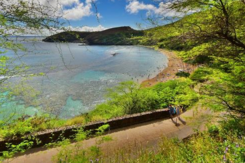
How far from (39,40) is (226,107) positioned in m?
4.56

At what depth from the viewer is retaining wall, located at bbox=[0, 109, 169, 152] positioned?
6.52 m

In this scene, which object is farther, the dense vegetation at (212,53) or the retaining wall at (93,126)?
the retaining wall at (93,126)

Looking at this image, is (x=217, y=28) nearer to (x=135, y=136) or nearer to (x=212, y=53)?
(x=212, y=53)

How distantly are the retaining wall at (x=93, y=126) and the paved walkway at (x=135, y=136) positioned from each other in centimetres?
35

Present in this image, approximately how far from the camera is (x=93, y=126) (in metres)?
7.53

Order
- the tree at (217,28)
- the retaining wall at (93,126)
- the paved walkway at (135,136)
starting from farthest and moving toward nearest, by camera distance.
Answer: the retaining wall at (93,126) < the paved walkway at (135,136) < the tree at (217,28)

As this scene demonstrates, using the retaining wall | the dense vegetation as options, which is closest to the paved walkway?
the retaining wall

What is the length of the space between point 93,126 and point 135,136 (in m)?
2.09

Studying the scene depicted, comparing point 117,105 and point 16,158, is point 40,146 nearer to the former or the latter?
point 16,158

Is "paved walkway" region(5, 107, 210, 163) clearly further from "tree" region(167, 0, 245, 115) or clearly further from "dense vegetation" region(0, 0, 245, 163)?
"tree" region(167, 0, 245, 115)

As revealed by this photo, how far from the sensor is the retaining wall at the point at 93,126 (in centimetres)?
652

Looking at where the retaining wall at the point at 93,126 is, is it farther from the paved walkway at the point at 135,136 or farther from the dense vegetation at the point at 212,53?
the dense vegetation at the point at 212,53

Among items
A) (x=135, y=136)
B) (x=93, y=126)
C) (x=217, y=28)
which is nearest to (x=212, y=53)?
(x=217, y=28)

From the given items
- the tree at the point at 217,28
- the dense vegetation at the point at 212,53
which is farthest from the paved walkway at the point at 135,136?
the tree at the point at 217,28
